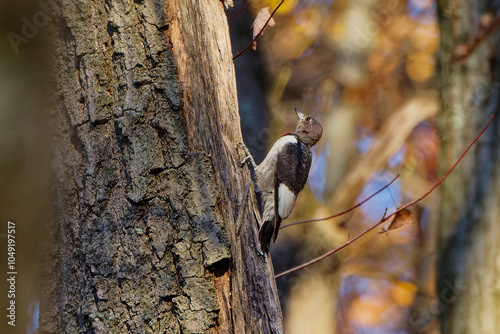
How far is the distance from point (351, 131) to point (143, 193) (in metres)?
4.70

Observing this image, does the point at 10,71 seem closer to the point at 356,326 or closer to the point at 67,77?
the point at 67,77

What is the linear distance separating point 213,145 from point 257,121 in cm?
313

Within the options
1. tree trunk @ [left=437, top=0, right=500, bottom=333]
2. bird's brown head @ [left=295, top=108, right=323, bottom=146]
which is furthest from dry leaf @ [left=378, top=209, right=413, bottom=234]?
bird's brown head @ [left=295, top=108, right=323, bottom=146]

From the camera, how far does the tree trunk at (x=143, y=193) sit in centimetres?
144

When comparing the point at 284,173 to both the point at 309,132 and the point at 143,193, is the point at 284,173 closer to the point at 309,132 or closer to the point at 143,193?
the point at 309,132

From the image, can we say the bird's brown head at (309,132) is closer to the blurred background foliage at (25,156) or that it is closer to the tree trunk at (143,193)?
the tree trunk at (143,193)

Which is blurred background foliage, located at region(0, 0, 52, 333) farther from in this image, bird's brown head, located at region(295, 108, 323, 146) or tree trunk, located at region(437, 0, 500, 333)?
tree trunk, located at region(437, 0, 500, 333)

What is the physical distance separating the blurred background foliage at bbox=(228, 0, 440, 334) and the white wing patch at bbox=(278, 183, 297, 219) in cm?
127

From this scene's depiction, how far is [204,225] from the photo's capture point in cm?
151

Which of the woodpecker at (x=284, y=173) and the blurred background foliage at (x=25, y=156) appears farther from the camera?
the woodpecker at (x=284, y=173)

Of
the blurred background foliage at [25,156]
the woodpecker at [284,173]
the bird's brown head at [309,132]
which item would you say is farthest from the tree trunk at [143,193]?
the bird's brown head at [309,132]

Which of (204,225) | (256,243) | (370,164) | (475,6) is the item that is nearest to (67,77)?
(204,225)

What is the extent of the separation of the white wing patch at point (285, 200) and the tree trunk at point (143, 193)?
3.98 ft

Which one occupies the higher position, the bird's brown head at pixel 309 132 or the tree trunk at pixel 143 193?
the bird's brown head at pixel 309 132
